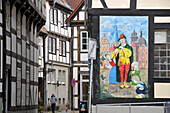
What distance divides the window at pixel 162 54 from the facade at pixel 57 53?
23.9 metres

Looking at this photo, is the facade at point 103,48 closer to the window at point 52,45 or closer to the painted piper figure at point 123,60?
the painted piper figure at point 123,60

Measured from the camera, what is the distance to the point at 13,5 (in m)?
25.0

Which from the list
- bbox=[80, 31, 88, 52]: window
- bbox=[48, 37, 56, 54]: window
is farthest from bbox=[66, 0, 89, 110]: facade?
bbox=[48, 37, 56, 54]: window

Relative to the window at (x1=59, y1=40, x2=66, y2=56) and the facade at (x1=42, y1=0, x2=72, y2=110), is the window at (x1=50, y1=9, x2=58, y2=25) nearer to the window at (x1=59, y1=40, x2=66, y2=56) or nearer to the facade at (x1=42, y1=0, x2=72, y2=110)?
the facade at (x1=42, y1=0, x2=72, y2=110)

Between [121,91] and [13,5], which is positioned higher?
[13,5]

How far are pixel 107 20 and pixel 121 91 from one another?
2635 mm

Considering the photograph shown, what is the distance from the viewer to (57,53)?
4778cm

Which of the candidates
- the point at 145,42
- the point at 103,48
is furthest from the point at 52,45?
the point at 145,42

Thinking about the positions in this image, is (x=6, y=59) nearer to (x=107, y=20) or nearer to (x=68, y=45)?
(x=107, y=20)

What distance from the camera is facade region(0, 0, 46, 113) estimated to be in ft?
70.7

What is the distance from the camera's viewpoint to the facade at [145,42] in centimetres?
2009

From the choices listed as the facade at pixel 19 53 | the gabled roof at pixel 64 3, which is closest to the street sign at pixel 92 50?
the facade at pixel 19 53

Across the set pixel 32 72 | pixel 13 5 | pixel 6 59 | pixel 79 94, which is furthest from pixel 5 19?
pixel 79 94

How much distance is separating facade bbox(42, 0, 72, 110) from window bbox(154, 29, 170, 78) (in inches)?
940
